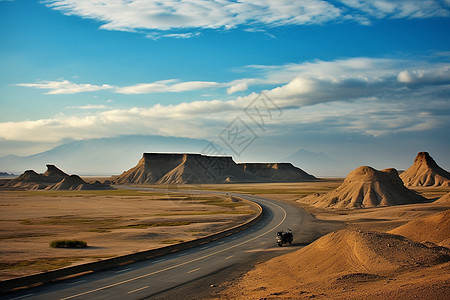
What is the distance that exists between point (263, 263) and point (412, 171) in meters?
172

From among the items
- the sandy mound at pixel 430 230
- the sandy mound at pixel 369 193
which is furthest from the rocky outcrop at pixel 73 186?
the sandy mound at pixel 430 230

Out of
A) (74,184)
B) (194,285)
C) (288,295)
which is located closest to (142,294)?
(194,285)

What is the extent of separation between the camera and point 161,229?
49062 millimetres

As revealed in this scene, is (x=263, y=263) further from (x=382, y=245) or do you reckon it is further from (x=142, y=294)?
(x=142, y=294)

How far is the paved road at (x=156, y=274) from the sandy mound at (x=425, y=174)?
149148 millimetres

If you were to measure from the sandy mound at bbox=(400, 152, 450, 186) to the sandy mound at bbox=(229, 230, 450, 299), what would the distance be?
15527 cm

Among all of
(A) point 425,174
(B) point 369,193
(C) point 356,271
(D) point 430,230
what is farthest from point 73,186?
(C) point 356,271

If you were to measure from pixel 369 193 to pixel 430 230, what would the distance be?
49854 mm

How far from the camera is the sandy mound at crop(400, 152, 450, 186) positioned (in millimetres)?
166375

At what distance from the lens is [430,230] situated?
102 ft

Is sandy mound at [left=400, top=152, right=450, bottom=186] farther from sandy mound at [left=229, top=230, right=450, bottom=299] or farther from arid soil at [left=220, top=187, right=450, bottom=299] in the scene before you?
sandy mound at [left=229, top=230, right=450, bottom=299]

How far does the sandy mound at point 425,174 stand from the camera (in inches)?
6550

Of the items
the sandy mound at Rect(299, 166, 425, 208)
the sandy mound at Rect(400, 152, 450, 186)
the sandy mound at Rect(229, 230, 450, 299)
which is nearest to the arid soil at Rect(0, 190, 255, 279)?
the sandy mound at Rect(229, 230, 450, 299)

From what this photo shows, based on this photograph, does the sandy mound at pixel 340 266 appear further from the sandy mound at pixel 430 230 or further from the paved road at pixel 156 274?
the sandy mound at pixel 430 230
